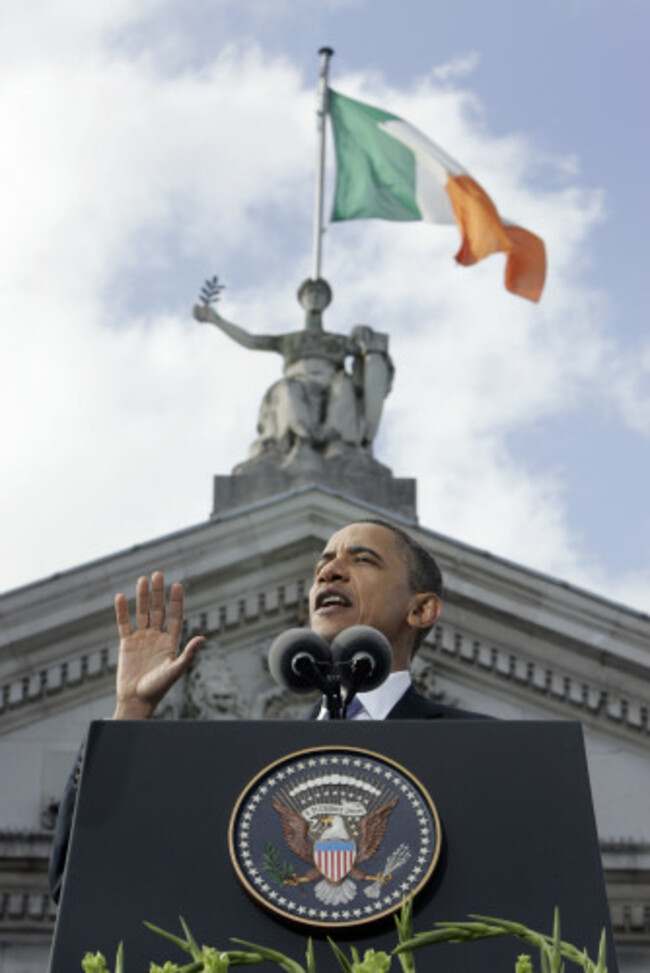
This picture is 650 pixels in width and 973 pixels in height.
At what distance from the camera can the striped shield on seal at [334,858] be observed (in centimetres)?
375

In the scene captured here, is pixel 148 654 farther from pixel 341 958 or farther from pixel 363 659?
pixel 341 958

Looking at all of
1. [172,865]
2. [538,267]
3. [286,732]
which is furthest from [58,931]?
[538,267]

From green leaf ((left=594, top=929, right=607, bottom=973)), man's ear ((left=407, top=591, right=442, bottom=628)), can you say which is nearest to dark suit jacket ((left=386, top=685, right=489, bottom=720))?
man's ear ((left=407, top=591, right=442, bottom=628))

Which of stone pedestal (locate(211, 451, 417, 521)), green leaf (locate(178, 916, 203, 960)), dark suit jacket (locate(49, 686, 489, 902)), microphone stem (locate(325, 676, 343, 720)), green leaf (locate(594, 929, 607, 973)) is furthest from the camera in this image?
stone pedestal (locate(211, 451, 417, 521))

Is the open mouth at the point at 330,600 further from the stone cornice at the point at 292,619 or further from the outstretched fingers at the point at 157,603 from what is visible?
the stone cornice at the point at 292,619

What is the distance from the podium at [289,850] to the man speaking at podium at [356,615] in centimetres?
67

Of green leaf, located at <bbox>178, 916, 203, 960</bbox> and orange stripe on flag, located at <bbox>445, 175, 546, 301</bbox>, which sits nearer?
green leaf, located at <bbox>178, 916, 203, 960</bbox>

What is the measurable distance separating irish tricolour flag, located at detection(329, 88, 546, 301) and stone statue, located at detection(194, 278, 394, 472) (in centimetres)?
351

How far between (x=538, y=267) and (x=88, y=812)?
1977 cm

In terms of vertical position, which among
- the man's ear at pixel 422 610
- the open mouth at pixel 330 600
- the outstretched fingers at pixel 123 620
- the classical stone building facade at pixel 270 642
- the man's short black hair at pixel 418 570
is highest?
the classical stone building facade at pixel 270 642

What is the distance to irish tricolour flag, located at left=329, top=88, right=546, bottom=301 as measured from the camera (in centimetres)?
2312

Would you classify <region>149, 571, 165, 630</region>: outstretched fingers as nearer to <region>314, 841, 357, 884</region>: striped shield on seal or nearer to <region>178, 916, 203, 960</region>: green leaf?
<region>314, 841, 357, 884</region>: striped shield on seal

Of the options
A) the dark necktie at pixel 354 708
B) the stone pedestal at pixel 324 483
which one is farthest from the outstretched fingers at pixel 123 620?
the stone pedestal at pixel 324 483

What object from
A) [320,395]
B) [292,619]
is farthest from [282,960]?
[320,395]
